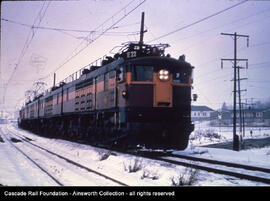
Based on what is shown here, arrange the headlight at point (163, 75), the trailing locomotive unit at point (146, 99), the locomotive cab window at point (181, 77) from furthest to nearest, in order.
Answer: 1. the locomotive cab window at point (181, 77)
2. the headlight at point (163, 75)
3. the trailing locomotive unit at point (146, 99)

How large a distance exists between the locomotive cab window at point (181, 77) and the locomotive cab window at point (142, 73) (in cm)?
104

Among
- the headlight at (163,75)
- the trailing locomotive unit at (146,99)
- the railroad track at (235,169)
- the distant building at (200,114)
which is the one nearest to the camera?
the railroad track at (235,169)

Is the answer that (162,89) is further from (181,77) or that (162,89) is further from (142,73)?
(181,77)

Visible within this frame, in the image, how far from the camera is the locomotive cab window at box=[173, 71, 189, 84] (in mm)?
11435

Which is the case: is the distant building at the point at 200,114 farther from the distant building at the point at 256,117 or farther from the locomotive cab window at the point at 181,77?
the locomotive cab window at the point at 181,77

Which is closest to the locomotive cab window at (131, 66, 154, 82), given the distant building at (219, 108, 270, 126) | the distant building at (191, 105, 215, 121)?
the distant building at (219, 108, 270, 126)

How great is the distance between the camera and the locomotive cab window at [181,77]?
11.4 m

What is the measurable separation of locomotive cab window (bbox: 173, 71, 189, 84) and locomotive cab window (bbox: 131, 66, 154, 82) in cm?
104

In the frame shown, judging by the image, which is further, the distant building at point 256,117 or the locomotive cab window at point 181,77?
the distant building at point 256,117

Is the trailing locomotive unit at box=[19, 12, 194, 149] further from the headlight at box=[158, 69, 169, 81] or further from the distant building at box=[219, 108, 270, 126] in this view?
the distant building at box=[219, 108, 270, 126]

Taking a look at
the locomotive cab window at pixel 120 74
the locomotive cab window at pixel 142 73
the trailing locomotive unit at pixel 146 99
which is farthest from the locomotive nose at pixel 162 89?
the locomotive cab window at pixel 120 74

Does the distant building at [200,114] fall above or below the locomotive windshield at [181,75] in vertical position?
below

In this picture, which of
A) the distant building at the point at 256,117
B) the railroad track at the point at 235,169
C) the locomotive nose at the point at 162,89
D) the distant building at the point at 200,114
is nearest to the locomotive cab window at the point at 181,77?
the locomotive nose at the point at 162,89

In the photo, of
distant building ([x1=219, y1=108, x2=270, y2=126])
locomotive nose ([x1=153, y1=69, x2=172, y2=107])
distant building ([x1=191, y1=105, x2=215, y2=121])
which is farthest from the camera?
distant building ([x1=191, y1=105, x2=215, y2=121])
